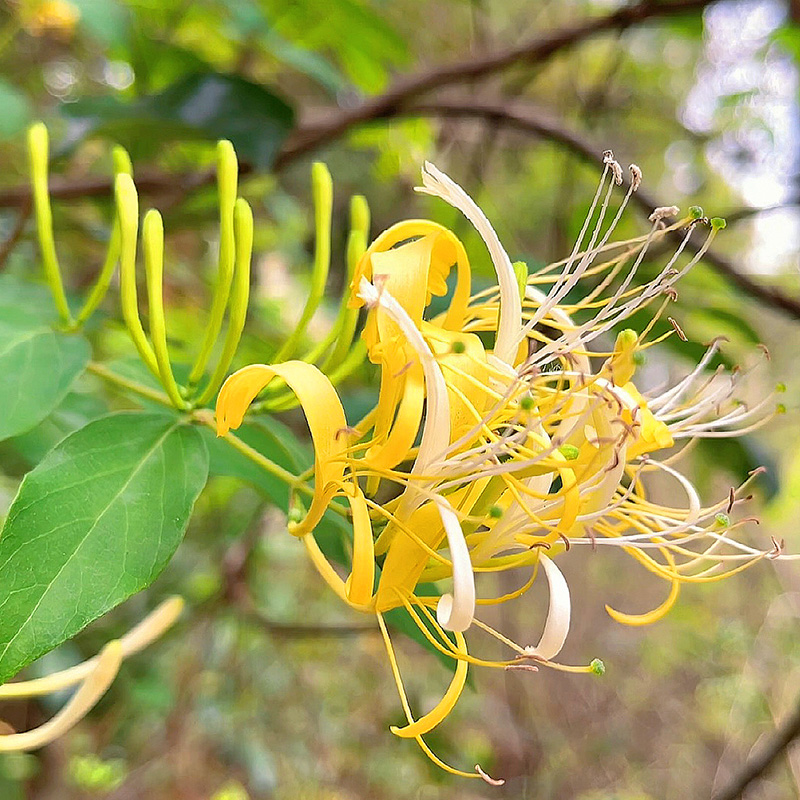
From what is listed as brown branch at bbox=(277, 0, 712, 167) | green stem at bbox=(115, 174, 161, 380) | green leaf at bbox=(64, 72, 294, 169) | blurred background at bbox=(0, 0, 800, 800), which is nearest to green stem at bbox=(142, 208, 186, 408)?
green stem at bbox=(115, 174, 161, 380)

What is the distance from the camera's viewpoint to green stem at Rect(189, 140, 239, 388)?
0.41 meters

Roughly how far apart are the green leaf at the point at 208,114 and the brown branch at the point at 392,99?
0.19 feet

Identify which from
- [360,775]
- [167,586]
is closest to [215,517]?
[167,586]

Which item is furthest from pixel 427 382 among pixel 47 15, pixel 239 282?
pixel 47 15

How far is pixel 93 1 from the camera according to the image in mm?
899

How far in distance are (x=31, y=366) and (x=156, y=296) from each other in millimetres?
110

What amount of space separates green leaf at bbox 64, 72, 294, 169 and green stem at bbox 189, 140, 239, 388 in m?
0.38

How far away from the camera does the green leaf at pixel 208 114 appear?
2.64ft

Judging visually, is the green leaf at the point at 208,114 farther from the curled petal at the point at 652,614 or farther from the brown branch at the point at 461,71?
the curled petal at the point at 652,614

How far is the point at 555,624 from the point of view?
13.3 inches

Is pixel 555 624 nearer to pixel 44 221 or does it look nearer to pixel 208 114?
pixel 44 221

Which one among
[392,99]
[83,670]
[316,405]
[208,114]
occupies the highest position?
[392,99]

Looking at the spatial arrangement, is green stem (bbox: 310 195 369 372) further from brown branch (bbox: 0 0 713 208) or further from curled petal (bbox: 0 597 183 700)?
brown branch (bbox: 0 0 713 208)

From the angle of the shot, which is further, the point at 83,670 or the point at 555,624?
the point at 83,670
